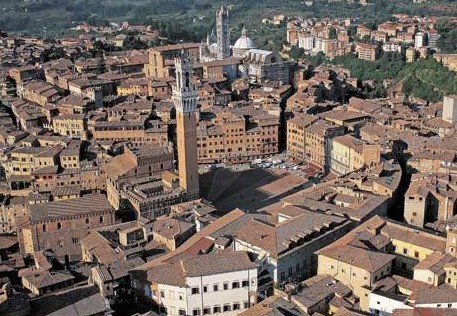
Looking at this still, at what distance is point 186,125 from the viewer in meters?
30.9

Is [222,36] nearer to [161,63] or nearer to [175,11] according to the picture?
[161,63]

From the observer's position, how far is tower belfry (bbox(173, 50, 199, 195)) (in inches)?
1190

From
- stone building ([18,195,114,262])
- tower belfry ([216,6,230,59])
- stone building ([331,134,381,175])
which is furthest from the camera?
tower belfry ([216,6,230,59])

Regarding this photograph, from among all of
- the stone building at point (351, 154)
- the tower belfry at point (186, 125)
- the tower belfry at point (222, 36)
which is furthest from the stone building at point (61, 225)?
the tower belfry at point (222, 36)

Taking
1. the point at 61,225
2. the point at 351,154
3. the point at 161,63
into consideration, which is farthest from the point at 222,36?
the point at 61,225

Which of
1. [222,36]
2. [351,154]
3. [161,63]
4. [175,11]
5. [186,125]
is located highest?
[175,11]

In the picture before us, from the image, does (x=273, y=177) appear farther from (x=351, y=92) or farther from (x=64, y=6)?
(x=64, y=6)

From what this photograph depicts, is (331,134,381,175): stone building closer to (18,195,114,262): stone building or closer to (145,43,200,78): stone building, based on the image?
(18,195,114,262): stone building

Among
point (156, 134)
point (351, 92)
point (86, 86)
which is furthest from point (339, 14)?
point (156, 134)

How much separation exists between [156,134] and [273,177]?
7734mm

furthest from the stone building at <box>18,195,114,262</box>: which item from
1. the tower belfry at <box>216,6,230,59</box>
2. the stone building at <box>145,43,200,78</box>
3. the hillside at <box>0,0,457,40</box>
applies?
the hillside at <box>0,0,457,40</box>

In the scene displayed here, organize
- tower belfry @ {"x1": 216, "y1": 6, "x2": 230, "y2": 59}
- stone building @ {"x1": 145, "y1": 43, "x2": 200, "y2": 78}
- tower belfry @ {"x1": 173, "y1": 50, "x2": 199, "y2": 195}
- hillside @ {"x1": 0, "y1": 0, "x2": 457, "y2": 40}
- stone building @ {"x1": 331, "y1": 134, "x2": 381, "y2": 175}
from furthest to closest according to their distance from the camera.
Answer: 1. hillside @ {"x1": 0, "y1": 0, "x2": 457, "y2": 40}
2. tower belfry @ {"x1": 216, "y1": 6, "x2": 230, "y2": 59}
3. stone building @ {"x1": 145, "y1": 43, "x2": 200, "y2": 78}
4. stone building @ {"x1": 331, "y1": 134, "x2": 381, "y2": 175}
5. tower belfry @ {"x1": 173, "y1": 50, "x2": 199, "y2": 195}

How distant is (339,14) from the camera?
359 ft

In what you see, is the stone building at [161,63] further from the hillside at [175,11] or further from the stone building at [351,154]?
the hillside at [175,11]
